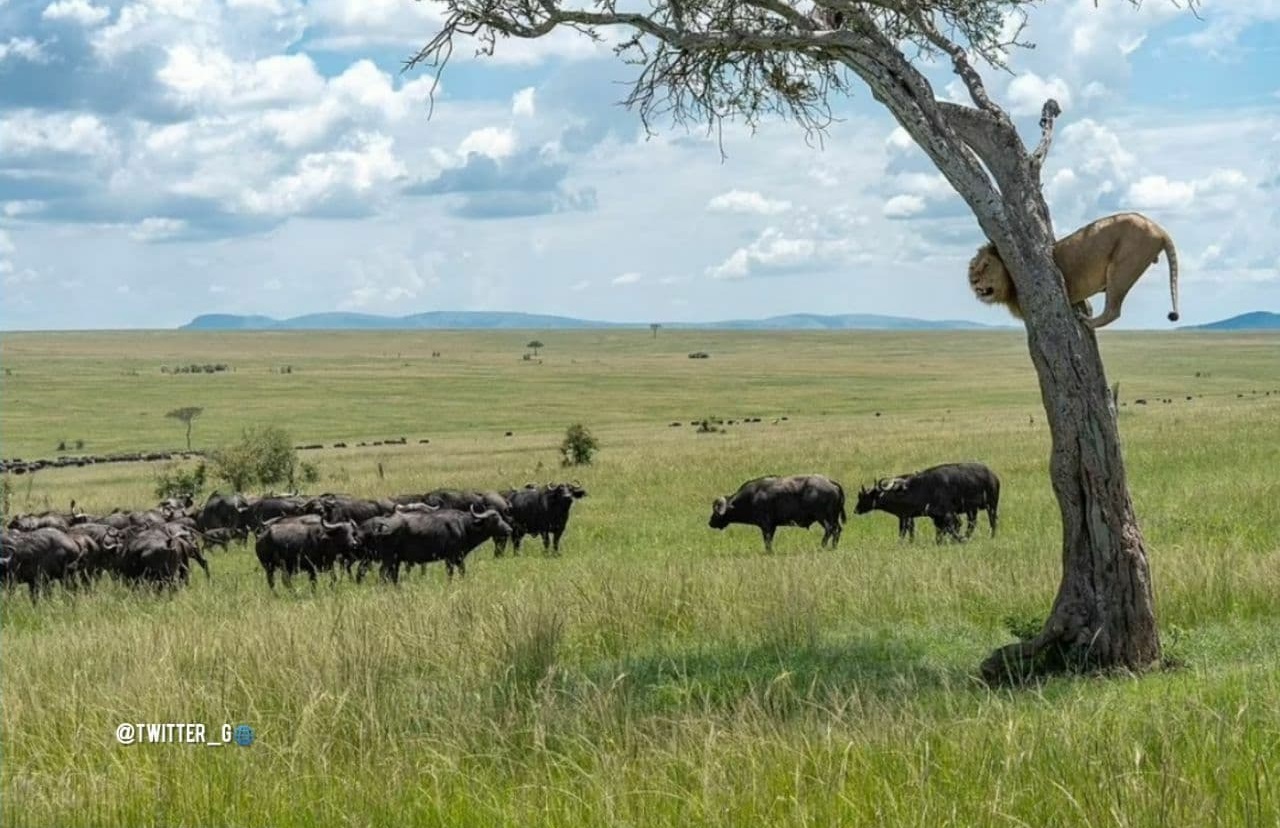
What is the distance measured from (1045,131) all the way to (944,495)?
46.1ft

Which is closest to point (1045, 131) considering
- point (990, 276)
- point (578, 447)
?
point (990, 276)

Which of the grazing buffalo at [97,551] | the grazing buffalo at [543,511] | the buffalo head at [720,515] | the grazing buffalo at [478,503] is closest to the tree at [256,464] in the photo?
the grazing buffalo at [478,503]

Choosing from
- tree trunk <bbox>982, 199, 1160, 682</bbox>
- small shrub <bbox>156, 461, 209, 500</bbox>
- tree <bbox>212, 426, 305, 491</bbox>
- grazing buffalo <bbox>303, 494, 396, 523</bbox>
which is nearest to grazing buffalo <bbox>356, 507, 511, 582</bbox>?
grazing buffalo <bbox>303, 494, 396, 523</bbox>

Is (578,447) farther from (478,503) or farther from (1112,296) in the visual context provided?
(1112,296)

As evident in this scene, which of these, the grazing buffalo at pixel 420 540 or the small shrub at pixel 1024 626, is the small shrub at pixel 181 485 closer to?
the grazing buffalo at pixel 420 540

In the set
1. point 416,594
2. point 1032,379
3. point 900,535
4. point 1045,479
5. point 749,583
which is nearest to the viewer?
point 749,583

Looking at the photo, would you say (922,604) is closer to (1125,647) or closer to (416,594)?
(1125,647)

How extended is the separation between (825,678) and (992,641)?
2.31 metres

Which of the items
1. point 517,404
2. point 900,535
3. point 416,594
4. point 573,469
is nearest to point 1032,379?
point 517,404

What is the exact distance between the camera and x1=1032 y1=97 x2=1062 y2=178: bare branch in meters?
10.7

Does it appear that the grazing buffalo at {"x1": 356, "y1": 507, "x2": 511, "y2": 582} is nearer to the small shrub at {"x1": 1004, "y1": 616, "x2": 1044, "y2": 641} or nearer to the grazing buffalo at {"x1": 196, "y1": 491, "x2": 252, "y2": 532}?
the grazing buffalo at {"x1": 196, "y1": 491, "x2": 252, "y2": 532}

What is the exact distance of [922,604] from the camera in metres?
12.9

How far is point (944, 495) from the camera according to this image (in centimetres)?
2441

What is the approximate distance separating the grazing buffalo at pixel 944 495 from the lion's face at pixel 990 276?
1382 cm
